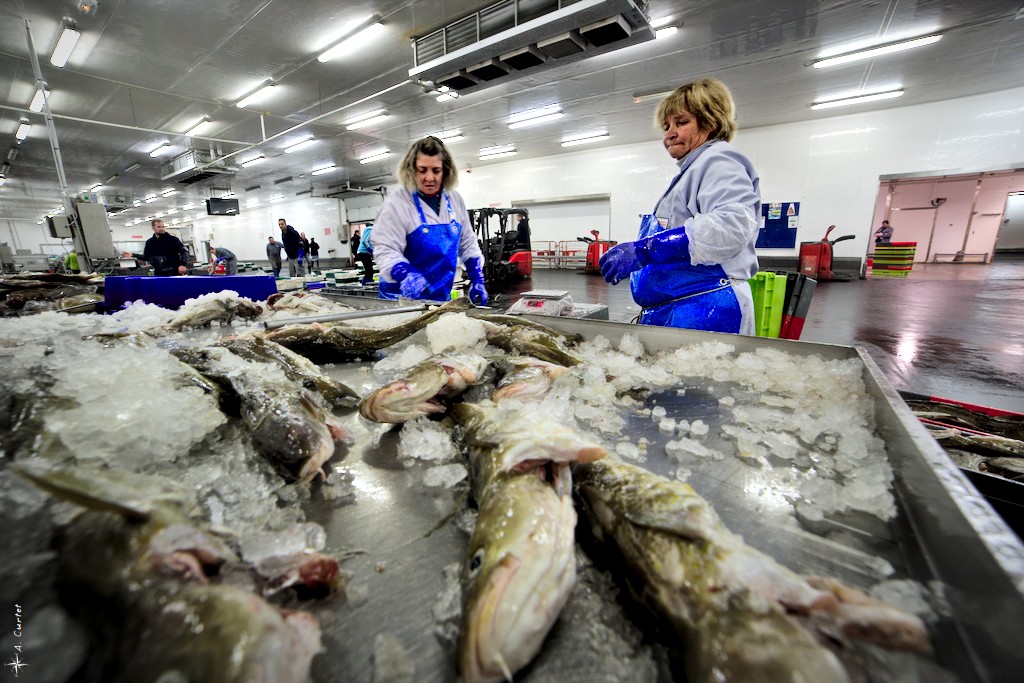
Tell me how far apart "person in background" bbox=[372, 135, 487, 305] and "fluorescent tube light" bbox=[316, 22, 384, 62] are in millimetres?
5595

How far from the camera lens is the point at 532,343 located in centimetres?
223

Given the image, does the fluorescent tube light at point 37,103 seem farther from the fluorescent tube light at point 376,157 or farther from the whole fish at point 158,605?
the whole fish at point 158,605

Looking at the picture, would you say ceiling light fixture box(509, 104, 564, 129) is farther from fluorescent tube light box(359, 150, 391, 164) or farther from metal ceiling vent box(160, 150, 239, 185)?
metal ceiling vent box(160, 150, 239, 185)

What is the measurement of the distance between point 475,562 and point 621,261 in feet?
7.51

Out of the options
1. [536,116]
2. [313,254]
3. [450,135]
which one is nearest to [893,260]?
[536,116]

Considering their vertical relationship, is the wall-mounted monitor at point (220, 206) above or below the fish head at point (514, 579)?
above

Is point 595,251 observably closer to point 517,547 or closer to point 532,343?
point 532,343

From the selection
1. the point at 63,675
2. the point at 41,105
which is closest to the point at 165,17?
the point at 41,105

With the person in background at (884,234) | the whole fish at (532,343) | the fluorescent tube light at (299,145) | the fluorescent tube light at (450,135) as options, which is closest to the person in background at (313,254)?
the fluorescent tube light at (299,145)

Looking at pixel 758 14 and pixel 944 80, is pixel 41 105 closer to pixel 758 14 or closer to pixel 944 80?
pixel 758 14

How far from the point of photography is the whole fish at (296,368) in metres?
1.85

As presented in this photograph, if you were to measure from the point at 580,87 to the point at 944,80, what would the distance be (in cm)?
1010

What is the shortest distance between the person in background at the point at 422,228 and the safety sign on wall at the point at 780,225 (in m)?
14.8

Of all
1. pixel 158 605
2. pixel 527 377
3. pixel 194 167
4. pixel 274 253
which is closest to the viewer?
pixel 158 605
